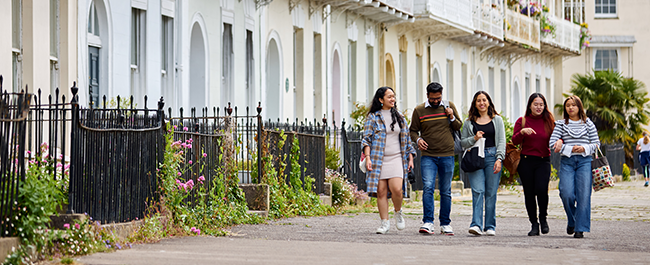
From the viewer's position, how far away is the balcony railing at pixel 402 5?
25.0m

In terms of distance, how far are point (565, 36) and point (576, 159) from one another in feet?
99.5

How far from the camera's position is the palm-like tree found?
40.3 metres

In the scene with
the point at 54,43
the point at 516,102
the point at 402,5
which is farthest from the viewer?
the point at 516,102

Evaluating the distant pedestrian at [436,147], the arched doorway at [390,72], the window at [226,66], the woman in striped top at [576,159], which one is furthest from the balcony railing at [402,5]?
the woman in striped top at [576,159]

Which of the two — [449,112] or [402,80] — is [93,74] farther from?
Answer: [402,80]

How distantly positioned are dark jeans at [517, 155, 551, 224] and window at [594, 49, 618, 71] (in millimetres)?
38673

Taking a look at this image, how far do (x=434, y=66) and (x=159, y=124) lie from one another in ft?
70.7

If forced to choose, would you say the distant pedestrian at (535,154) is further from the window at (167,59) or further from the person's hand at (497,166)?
the window at (167,59)

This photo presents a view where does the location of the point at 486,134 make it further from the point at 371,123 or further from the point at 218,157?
the point at 218,157

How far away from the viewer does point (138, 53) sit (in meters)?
15.7

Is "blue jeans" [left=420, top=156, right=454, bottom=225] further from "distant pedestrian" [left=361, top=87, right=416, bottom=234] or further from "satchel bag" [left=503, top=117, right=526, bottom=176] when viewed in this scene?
"satchel bag" [left=503, top=117, right=526, bottom=176]

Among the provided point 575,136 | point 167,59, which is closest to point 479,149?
point 575,136

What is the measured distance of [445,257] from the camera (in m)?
8.40

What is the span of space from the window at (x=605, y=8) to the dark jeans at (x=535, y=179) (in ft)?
128
